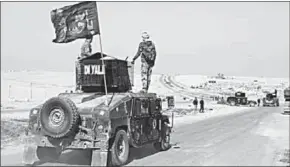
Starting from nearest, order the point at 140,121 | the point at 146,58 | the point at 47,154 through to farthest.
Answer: the point at 47,154 → the point at 140,121 → the point at 146,58

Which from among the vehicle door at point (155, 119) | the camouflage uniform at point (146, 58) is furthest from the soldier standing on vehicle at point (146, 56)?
the vehicle door at point (155, 119)

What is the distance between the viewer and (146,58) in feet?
49.1

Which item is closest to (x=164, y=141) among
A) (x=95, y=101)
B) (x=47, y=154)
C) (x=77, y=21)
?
(x=95, y=101)

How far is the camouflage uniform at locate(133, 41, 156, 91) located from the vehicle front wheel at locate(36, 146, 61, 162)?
4.20 meters

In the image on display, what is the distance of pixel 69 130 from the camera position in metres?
10.2

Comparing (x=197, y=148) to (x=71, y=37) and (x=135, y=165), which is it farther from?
(x=71, y=37)

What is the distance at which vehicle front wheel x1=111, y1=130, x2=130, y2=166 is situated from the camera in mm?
10523

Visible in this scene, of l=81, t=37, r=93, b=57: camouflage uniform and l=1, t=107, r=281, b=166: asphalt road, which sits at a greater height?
l=81, t=37, r=93, b=57: camouflage uniform

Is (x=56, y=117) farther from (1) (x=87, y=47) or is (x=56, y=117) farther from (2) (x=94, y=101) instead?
(1) (x=87, y=47)

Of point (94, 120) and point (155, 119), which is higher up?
point (94, 120)

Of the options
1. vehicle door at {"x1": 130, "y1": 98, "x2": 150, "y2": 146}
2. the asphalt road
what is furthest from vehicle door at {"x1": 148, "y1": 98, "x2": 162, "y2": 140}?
the asphalt road

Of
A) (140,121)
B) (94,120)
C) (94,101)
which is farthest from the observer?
(140,121)

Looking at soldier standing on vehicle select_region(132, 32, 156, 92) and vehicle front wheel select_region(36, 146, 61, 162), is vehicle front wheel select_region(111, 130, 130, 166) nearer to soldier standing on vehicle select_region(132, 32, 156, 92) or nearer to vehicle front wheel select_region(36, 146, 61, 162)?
vehicle front wheel select_region(36, 146, 61, 162)

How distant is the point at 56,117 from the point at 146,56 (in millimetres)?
5165
